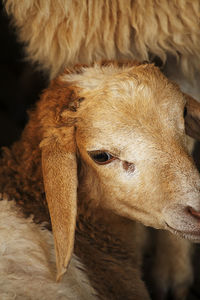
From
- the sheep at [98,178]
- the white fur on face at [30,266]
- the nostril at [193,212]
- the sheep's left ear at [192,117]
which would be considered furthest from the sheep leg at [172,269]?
the nostril at [193,212]

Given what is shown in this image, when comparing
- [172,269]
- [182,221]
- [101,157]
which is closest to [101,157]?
[101,157]

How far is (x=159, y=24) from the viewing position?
68.4 inches

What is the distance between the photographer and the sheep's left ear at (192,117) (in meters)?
1.64

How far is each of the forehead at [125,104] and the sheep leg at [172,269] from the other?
828mm

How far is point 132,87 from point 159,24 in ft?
1.45

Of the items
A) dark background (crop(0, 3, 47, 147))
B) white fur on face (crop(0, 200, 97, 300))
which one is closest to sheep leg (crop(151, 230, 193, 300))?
white fur on face (crop(0, 200, 97, 300))

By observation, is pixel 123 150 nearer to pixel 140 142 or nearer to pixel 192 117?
pixel 140 142

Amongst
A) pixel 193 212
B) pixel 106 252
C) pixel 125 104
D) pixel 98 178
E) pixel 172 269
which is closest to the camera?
pixel 193 212

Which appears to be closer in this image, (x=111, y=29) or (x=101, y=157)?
(x=101, y=157)

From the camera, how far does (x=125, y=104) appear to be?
1.40m

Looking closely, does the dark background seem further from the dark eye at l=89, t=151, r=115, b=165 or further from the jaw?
the jaw

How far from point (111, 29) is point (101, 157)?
0.60 metres

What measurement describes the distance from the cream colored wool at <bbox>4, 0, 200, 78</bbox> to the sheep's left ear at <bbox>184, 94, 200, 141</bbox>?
0.87ft

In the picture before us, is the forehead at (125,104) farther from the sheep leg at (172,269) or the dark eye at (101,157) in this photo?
the sheep leg at (172,269)
